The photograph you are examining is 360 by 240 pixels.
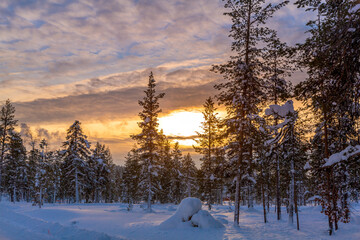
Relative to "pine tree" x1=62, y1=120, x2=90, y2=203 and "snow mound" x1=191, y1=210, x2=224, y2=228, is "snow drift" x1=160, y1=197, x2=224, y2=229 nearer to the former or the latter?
"snow mound" x1=191, y1=210, x2=224, y2=228

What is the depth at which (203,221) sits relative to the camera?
55.6 feet

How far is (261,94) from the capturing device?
19922mm

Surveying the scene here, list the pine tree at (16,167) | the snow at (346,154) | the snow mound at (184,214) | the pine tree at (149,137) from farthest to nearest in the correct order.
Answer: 1. the pine tree at (16,167)
2. the pine tree at (149,137)
3. the snow mound at (184,214)
4. the snow at (346,154)

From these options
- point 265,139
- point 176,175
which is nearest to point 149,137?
point 265,139

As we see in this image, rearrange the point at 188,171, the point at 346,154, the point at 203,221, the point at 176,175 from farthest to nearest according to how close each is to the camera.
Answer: the point at 188,171, the point at 176,175, the point at 203,221, the point at 346,154

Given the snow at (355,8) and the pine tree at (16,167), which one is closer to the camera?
the snow at (355,8)

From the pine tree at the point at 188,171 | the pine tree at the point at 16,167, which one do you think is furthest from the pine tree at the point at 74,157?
the pine tree at the point at 188,171

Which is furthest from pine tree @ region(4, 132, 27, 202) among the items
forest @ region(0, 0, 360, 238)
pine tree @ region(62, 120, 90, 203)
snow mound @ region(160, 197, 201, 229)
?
snow mound @ region(160, 197, 201, 229)

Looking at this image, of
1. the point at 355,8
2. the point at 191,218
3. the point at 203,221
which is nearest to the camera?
the point at 355,8

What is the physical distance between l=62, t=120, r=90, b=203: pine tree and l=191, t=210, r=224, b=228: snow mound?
2909 cm

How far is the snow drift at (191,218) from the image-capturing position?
667 inches

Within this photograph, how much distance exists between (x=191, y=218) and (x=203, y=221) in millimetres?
911

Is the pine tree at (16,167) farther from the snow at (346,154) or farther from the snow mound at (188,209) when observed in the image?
the snow at (346,154)

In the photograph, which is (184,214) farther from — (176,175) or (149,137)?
(176,175)
